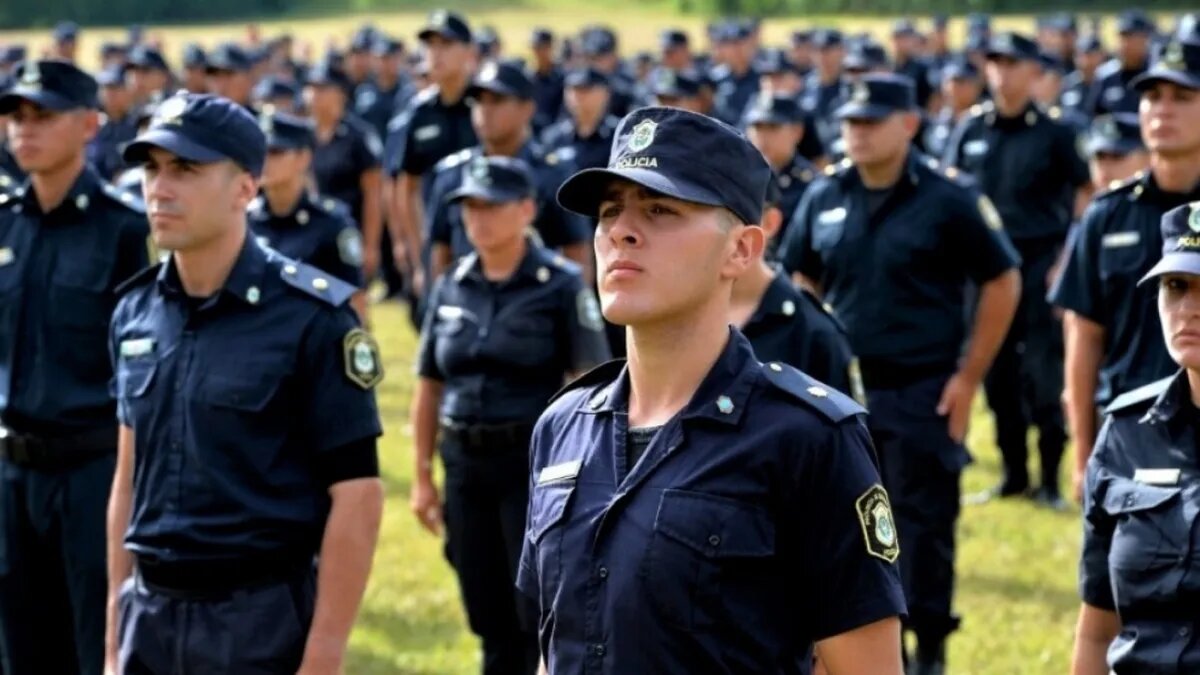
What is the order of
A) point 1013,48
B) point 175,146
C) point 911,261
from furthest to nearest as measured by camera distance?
point 1013,48, point 911,261, point 175,146

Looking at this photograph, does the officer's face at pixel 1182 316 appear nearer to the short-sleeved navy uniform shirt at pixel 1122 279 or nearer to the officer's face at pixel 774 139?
the short-sleeved navy uniform shirt at pixel 1122 279

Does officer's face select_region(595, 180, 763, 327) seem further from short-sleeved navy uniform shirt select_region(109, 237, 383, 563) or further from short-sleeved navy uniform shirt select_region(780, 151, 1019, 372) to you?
short-sleeved navy uniform shirt select_region(780, 151, 1019, 372)

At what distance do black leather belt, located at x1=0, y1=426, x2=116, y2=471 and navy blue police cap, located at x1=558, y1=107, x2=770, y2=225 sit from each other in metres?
3.04

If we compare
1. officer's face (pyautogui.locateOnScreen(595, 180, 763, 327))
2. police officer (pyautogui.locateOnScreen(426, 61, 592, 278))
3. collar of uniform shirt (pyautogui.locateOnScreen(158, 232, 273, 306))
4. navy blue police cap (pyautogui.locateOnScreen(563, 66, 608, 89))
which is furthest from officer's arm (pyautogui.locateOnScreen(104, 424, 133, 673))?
navy blue police cap (pyautogui.locateOnScreen(563, 66, 608, 89))

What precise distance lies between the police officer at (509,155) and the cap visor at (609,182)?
556cm

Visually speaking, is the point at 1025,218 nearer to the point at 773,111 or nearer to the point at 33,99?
the point at 773,111

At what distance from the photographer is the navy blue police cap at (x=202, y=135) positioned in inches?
183

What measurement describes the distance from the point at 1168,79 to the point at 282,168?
13.4 ft

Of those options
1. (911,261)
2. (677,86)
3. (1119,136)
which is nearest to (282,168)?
(911,261)

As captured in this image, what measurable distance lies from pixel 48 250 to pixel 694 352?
132 inches

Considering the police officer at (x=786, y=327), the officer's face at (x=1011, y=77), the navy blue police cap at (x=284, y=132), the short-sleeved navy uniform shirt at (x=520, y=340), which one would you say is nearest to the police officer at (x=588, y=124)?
the officer's face at (x=1011, y=77)

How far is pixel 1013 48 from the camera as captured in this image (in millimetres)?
11133

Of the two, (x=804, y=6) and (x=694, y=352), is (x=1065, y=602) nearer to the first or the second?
(x=694, y=352)

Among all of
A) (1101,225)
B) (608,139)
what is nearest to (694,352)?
(1101,225)
